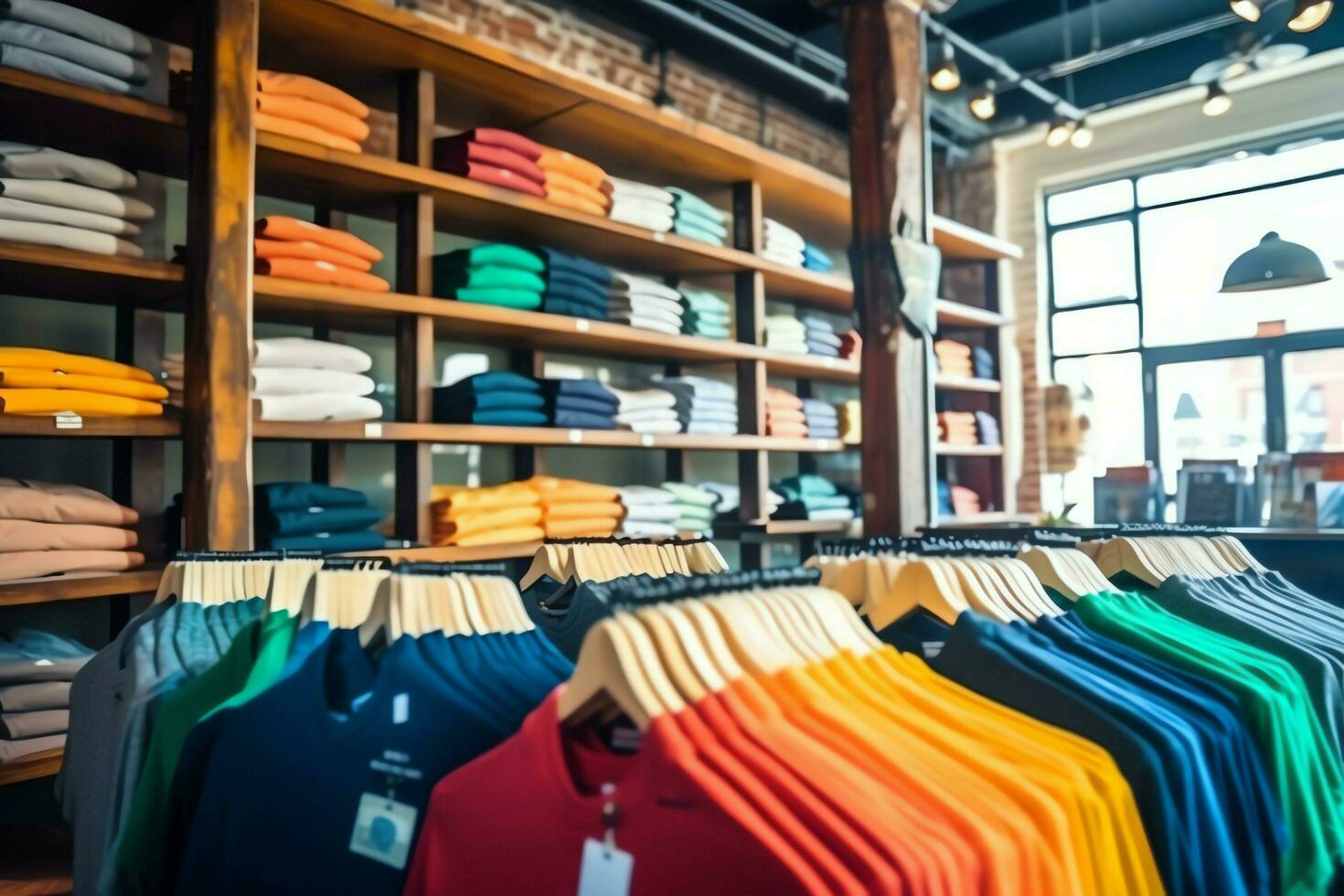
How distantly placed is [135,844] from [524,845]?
702mm

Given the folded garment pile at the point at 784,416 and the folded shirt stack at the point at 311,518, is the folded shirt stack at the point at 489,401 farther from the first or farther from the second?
the folded garment pile at the point at 784,416

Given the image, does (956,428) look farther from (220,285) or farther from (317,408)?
(220,285)

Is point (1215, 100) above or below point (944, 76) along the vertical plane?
above

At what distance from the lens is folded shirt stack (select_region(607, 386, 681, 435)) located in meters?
3.79

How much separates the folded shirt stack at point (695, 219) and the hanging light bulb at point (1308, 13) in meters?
2.27

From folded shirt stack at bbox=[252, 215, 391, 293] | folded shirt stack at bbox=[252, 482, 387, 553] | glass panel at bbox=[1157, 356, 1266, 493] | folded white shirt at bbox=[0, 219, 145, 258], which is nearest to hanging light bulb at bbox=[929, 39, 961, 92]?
folded shirt stack at bbox=[252, 215, 391, 293]

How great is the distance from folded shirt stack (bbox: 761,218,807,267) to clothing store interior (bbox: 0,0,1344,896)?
23 mm


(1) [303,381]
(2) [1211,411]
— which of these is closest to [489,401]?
(1) [303,381]

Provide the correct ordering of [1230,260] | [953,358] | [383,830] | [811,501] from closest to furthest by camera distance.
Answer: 1. [383,830]
2. [811,501]
3. [953,358]
4. [1230,260]

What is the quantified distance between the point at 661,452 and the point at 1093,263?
3843 mm

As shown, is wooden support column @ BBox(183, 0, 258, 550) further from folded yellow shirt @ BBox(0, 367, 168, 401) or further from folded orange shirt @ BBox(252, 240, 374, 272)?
folded orange shirt @ BBox(252, 240, 374, 272)

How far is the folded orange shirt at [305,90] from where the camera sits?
9.02 ft

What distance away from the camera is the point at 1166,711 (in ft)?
3.76

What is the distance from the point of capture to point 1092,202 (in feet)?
22.3
